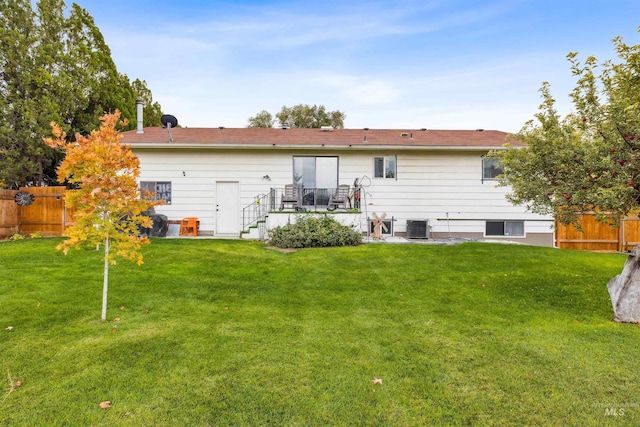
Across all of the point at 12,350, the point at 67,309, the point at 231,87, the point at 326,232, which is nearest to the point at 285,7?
the point at 231,87

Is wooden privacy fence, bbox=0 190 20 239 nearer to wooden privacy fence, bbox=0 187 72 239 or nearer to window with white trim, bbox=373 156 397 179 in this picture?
wooden privacy fence, bbox=0 187 72 239

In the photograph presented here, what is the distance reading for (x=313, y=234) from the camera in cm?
968

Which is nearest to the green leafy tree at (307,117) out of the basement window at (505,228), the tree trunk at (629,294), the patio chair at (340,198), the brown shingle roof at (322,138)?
the brown shingle roof at (322,138)

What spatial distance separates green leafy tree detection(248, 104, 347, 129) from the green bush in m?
18.1

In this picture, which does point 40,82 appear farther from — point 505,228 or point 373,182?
point 505,228

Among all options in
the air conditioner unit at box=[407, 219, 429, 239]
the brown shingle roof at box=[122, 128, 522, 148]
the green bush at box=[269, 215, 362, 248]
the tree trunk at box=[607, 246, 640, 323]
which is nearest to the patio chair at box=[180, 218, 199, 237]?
the brown shingle roof at box=[122, 128, 522, 148]

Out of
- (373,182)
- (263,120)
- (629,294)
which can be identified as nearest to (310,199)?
(373,182)

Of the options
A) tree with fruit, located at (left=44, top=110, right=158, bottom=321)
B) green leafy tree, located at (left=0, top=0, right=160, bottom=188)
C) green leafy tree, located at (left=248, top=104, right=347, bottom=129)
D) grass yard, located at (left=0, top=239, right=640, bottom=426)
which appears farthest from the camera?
green leafy tree, located at (left=248, top=104, right=347, bottom=129)

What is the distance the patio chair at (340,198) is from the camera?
37.4ft

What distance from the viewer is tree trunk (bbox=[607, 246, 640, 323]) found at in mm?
4281

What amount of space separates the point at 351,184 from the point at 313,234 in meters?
3.21

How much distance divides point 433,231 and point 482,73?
8418 millimetres

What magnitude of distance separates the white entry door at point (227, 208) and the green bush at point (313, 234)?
243 cm

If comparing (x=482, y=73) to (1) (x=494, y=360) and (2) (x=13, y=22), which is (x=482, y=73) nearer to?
(1) (x=494, y=360)
